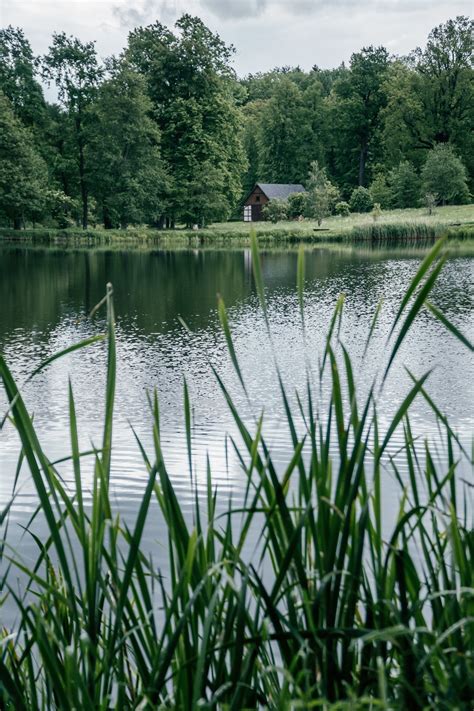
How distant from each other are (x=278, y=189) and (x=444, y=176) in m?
15.4

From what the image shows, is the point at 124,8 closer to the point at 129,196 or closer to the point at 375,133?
the point at 375,133

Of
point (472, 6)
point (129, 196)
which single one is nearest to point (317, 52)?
point (472, 6)

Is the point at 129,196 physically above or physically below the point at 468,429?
above

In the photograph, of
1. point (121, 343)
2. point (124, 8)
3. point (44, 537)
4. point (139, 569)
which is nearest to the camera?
point (139, 569)

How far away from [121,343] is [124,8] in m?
82.7

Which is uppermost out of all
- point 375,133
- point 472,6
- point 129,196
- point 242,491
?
point 472,6

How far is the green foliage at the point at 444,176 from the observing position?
5303cm

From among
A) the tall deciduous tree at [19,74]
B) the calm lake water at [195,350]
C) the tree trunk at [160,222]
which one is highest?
the tall deciduous tree at [19,74]

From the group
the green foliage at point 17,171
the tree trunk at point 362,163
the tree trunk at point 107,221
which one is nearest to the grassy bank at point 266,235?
the green foliage at point 17,171

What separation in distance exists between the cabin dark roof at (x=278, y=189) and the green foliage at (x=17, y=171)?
2503 cm

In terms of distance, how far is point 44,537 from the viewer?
4527 millimetres

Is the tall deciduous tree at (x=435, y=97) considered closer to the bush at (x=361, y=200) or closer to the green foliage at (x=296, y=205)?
the bush at (x=361, y=200)

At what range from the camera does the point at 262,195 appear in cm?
6419

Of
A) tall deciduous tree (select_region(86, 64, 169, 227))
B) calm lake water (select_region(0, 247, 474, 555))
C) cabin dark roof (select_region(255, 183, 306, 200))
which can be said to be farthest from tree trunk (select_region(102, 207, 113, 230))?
calm lake water (select_region(0, 247, 474, 555))
